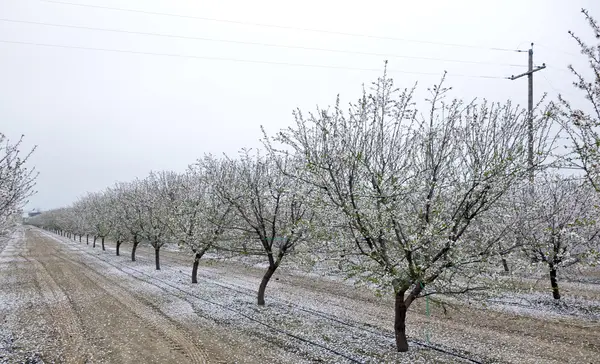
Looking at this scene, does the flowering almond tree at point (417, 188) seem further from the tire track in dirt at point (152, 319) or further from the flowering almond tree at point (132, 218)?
the flowering almond tree at point (132, 218)

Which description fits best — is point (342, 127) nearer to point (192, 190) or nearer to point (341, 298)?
point (341, 298)

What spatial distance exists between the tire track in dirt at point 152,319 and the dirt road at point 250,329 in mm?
38

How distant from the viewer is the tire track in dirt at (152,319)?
38.7 ft

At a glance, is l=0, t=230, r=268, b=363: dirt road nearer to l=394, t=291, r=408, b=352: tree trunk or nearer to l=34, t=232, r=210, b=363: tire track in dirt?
l=34, t=232, r=210, b=363: tire track in dirt

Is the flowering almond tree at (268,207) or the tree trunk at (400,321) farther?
the flowering almond tree at (268,207)

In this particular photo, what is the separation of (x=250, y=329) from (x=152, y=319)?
4.25m

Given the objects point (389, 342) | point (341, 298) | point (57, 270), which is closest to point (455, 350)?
point (389, 342)

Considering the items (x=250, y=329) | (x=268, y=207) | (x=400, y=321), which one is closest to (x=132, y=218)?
(x=268, y=207)

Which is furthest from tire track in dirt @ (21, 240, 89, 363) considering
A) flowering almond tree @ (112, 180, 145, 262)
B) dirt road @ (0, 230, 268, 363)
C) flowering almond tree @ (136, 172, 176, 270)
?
flowering almond tree @ (112, 180, 145, 262)

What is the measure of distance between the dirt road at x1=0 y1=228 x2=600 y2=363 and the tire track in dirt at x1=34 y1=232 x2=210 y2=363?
38mm

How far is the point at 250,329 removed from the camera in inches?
552

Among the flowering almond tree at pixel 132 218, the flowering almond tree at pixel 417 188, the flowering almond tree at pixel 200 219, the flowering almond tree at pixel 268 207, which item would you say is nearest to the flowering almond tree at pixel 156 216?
the flowering almond tree at pixel 132 218

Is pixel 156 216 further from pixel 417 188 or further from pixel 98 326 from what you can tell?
pixel 417 188

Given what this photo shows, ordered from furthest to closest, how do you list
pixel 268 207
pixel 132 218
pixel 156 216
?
pixel 132 218 < pixel 156 216 < pixel 268 207
